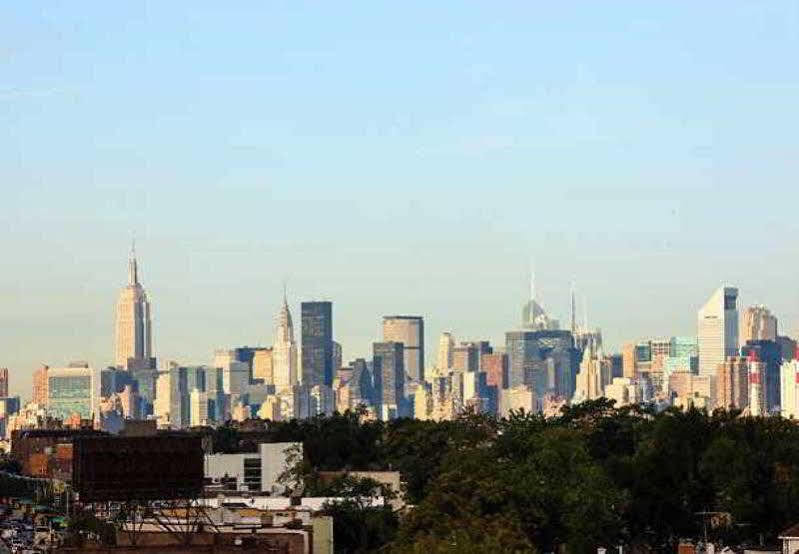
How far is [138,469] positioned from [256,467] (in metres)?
73.1

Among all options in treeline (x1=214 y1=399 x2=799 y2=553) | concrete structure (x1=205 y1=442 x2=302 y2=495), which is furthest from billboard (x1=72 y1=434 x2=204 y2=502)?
concrete structure (x1=205 y1=442 x2=302 y2=495)

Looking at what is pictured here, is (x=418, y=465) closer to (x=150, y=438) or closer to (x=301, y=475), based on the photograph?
(x=301, y=475)

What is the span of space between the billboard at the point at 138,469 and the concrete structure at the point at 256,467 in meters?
57.4

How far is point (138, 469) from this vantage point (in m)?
76.5

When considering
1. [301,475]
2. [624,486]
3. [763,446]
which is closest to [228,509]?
[624,486]

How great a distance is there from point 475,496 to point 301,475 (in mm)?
45826

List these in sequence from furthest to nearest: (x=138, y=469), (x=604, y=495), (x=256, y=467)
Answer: (x=256, y=467)
(x=604, y=495)
(x=138, y=469)

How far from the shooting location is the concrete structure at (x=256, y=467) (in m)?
142

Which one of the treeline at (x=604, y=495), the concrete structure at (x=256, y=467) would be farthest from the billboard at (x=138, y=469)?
the concrete structure at (x=256, y=467)

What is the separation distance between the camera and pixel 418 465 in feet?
431

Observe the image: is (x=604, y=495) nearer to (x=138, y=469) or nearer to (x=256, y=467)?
(x=138, y=469)

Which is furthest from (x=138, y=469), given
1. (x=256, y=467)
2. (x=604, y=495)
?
(x=256, y=467)

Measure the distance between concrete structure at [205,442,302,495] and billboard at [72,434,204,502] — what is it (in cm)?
5737

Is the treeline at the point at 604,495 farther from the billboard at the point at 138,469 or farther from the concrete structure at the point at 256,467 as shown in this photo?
the concrete structure at the point at 256,467
